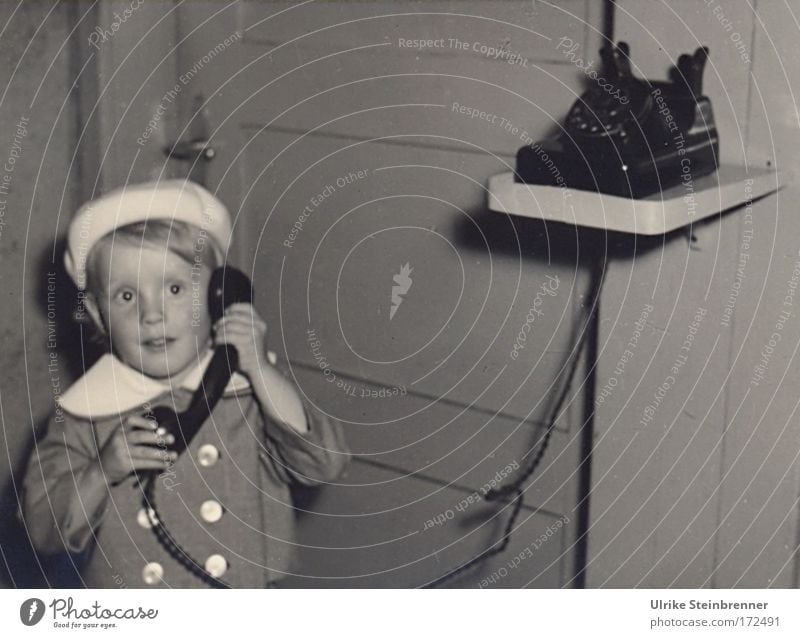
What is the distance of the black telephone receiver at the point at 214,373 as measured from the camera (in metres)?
0.71

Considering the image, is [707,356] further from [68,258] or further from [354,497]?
[68,258]

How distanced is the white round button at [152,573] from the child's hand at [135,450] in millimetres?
69

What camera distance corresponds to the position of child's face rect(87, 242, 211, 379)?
2.30 ft

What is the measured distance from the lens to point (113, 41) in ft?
2.28

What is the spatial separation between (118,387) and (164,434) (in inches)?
1.9

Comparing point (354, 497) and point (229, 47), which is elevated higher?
point (229, 47)

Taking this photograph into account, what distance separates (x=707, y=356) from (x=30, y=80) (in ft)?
1.73

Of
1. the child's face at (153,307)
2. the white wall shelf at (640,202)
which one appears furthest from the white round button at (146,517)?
the white wall shelf at (640,202)

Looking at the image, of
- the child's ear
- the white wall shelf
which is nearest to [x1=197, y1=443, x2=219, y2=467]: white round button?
the child's ear
